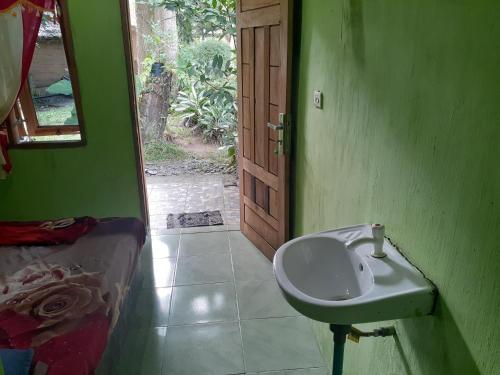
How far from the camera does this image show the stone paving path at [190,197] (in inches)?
155

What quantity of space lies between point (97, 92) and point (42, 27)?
60 cm

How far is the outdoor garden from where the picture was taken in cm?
586

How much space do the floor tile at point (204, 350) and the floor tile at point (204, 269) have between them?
499 mm

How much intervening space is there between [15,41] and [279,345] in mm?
2272

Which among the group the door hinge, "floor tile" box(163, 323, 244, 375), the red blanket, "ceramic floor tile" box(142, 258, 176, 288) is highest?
the door hinge

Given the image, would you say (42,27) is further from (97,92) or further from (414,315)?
(414,315)

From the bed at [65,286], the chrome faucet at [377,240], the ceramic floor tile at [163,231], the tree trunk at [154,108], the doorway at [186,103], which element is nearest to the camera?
the chrome faucet at [377,240]

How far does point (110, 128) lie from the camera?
314cm

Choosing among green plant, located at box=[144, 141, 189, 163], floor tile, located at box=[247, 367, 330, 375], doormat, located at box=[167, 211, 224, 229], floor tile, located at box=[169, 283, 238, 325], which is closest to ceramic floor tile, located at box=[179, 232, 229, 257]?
doormat, located at box=[167, 211, 224, 229]

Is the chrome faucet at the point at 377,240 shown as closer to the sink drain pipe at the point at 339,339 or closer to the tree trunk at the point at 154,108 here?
the sink drain pipe at the point at 339,339

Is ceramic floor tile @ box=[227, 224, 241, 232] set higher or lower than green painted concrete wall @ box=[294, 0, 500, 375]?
lower

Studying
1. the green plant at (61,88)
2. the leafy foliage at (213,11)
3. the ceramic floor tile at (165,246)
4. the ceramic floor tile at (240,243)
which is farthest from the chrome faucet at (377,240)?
the leafy foliage at (213,11)

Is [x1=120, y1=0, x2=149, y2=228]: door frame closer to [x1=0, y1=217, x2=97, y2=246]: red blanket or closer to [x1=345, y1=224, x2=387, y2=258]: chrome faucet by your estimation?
[x1=0, y1=217, x2=97, y2=246]: red blanket

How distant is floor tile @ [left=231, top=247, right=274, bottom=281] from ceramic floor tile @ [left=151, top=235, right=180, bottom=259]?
0.51m
